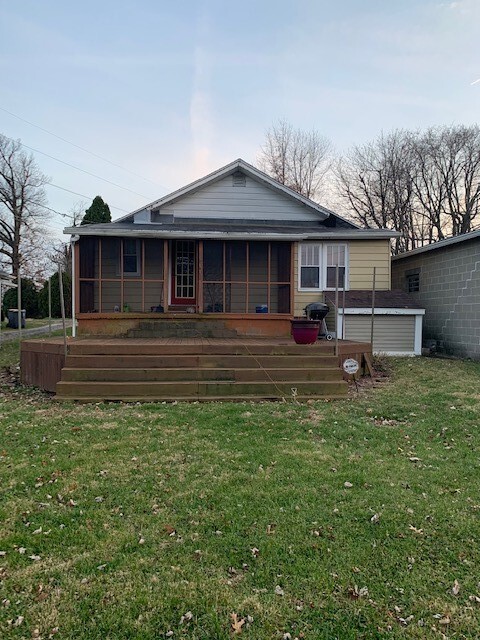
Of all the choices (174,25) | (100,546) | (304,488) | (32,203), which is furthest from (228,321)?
(32,203)

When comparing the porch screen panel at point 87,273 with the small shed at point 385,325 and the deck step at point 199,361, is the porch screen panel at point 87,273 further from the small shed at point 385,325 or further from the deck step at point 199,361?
the small shed at point 385,325

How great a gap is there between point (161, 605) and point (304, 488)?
63.4 inches

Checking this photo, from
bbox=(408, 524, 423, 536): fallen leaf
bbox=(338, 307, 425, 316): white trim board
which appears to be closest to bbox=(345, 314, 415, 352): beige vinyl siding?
bbox=(338, 307, 425, 316): white trim board

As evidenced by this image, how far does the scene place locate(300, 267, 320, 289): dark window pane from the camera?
12.0m

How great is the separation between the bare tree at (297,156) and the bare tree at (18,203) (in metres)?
18.8

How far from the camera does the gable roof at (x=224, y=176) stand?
1194 centimetres

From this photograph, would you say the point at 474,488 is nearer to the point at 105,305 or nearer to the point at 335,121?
the point at 105,305

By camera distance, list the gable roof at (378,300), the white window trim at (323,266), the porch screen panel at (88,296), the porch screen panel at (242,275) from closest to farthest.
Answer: the porch screen panel at (88,296) < the gable roof at (378,300) < the porch screen panel at (242,275) < the white window trim at (323,266)

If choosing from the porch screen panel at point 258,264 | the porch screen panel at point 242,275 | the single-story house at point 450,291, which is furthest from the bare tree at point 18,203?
the single-story house at point 450,291

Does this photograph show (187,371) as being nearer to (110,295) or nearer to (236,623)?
(236,623)

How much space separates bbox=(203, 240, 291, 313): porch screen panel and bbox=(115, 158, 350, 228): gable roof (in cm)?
200

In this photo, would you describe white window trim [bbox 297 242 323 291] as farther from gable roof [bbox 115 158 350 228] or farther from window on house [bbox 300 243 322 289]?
gable roof [bbox 115 158 350 228]

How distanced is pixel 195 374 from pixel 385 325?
21.9 ft

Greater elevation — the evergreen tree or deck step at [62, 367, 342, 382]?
the evergreen tree
